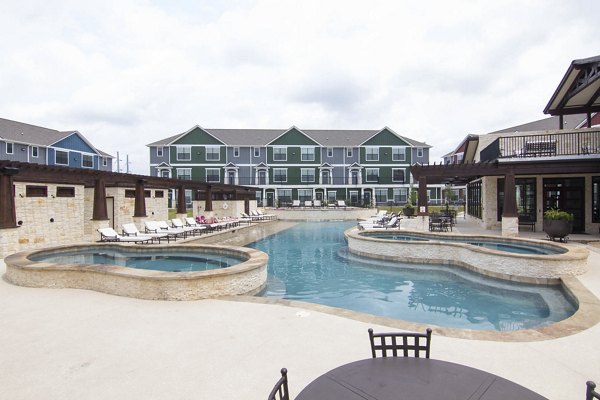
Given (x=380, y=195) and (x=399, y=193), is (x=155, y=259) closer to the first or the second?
(x=380, y=195)

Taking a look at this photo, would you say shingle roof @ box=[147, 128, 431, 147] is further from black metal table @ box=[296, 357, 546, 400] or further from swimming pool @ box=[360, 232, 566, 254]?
black metal table @ box=[296, 357, 546, 400]

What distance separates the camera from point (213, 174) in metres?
45.1

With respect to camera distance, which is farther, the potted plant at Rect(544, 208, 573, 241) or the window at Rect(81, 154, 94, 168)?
the window at Rect(81, 154, 94, 168)

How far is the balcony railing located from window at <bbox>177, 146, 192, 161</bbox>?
122ft

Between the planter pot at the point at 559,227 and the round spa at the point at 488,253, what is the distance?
2.18 meters

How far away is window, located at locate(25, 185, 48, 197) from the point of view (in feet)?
46.5

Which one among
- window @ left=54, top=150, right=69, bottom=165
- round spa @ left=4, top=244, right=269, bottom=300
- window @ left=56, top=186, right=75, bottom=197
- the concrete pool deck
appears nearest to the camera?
the concrete pool deck

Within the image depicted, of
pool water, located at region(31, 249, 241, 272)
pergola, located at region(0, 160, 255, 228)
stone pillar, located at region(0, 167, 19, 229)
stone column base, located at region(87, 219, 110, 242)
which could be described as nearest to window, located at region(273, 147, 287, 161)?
pergola, located at region(0, 160, 255, 228)

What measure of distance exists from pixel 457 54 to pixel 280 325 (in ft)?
51.3

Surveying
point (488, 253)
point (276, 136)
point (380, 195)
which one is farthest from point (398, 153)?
point (488, 253)

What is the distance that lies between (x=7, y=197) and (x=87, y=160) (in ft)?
114

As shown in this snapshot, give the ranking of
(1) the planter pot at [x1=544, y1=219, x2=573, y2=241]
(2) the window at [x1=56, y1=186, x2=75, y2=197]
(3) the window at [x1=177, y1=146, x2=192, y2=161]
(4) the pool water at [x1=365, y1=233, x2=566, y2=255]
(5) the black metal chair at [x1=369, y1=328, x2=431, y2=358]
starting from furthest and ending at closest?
(3) the window at [x1=177, y1=146, x2=192, y2=161], (2) the window at [x1=56, y1=186, x2=75, y2=197], (1) the planter pot at [x1=544, y1=219, x2=573, y2=241], (4) the pool water at [x1=365, y1=233, x2=566, y2=255], (5) the black metal chair at [x1=369, y1=328, x2=431, y2=358]

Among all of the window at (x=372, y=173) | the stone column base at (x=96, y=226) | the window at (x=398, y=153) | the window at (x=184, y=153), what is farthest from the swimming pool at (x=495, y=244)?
the window at (x=184, y=153)

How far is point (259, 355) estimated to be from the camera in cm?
441
